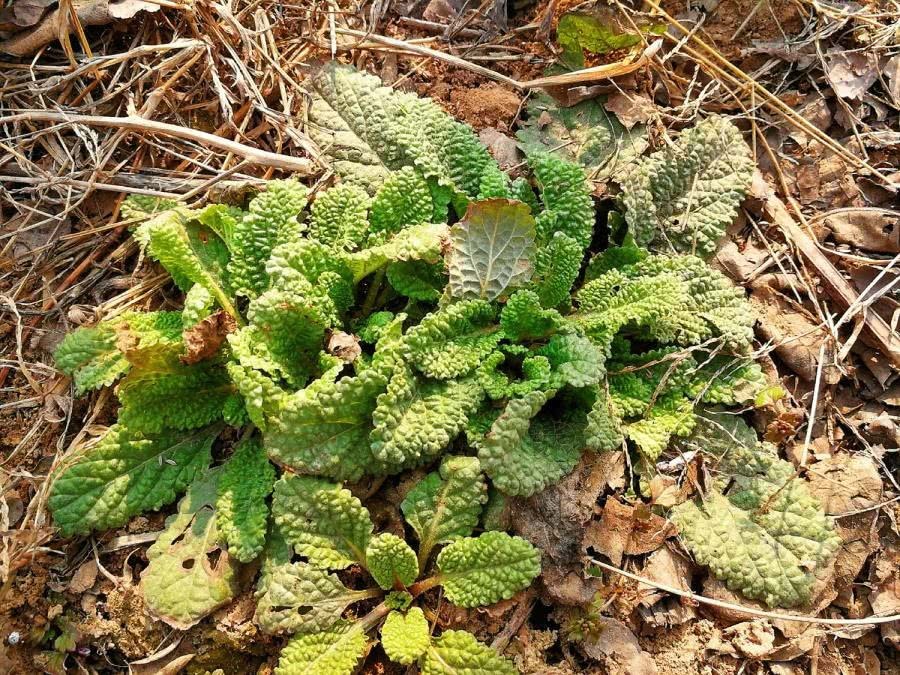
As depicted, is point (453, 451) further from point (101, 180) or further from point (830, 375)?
point (101, 180)

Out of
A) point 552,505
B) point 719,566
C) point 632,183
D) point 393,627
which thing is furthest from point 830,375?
point 393,627

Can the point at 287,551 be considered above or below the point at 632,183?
below

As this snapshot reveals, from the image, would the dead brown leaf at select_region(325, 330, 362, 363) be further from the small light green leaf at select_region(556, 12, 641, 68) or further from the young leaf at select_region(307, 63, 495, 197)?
the small light green leaf at select_region(556, 12, 641, 68)

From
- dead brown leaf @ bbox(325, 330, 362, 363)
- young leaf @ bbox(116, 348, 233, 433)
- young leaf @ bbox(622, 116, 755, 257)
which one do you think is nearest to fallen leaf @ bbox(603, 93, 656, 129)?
young leaf @ bbox(622, 116, 755, 257)

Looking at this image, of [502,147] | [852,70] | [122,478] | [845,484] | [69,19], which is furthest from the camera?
[852,70]

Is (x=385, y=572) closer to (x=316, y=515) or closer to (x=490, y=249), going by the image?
(x=316, y=515)

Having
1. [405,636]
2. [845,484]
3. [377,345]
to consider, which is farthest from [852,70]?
[405,636]

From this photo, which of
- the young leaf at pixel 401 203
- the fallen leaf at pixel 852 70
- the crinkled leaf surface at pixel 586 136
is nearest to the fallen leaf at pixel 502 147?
the crinkled leaf surface at pixel 586 136
